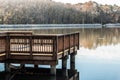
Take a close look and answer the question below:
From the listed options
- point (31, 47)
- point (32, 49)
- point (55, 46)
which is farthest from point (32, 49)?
point (55, 46)

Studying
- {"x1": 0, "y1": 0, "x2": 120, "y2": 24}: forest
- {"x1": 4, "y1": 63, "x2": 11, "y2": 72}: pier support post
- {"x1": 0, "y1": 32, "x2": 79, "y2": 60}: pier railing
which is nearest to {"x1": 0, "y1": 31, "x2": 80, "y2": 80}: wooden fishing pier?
{"x1": 0, "y1": 32, "x2": 79, "y2": 60}: pier railing

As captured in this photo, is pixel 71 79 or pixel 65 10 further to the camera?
pixel 65 10

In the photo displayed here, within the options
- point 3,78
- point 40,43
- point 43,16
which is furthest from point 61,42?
point 43,16

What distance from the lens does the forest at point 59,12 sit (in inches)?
5650

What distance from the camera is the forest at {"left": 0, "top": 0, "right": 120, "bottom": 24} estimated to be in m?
144

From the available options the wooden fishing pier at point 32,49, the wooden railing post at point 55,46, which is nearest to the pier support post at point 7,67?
the wooden fishing pier at point 32,49

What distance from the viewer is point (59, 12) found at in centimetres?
16762

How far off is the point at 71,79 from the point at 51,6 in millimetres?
154732

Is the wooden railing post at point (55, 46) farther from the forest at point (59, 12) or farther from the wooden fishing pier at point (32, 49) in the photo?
the forest at point (59, 12)

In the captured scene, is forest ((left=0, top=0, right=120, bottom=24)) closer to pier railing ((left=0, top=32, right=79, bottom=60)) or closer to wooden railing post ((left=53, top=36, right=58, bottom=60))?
pier railing ((left=0, top=32, right=79, bottom=60))

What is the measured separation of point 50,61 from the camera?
16.7 meters

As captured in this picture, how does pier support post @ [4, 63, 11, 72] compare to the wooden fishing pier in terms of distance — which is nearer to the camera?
the wooden fishing pier

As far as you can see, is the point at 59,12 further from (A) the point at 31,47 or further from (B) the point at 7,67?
(A) the point at 31,47

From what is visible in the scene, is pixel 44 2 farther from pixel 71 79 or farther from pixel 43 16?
pixel 71 79
